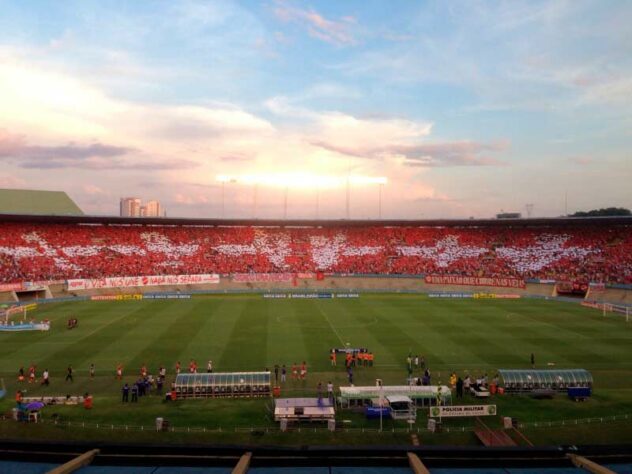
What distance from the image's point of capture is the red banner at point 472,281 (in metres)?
71.9

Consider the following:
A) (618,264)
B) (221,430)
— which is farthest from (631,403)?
(618,264)

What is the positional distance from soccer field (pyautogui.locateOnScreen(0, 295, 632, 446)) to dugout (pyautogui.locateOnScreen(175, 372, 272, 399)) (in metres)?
0.77

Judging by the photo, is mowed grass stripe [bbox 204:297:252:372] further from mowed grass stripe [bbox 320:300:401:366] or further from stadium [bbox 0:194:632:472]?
mowed grass stripe [bbox 320:300:401:366]

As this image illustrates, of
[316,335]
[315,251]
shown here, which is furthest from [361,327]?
[315,251]

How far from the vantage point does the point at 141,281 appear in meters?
71.0

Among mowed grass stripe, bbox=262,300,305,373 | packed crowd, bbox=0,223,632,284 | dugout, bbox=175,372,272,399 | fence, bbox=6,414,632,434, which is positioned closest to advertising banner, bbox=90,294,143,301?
packed crowd, bbox=0,223,632,284

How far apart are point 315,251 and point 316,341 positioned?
46.4 meters

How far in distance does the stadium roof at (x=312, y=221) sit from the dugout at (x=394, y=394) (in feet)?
192

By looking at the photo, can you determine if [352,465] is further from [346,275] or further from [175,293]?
[346,275]

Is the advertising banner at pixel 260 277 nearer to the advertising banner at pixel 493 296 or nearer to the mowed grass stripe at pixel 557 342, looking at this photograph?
the advertising banner at pixel 493 296

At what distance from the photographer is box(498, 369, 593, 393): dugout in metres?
27.5

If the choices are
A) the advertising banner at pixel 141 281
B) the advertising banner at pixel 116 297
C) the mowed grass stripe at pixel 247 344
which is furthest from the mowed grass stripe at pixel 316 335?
the advertising banner at pixel 116 297

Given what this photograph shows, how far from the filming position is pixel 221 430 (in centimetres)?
2262

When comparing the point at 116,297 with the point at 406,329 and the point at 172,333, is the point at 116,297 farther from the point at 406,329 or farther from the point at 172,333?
the point at 406,329
